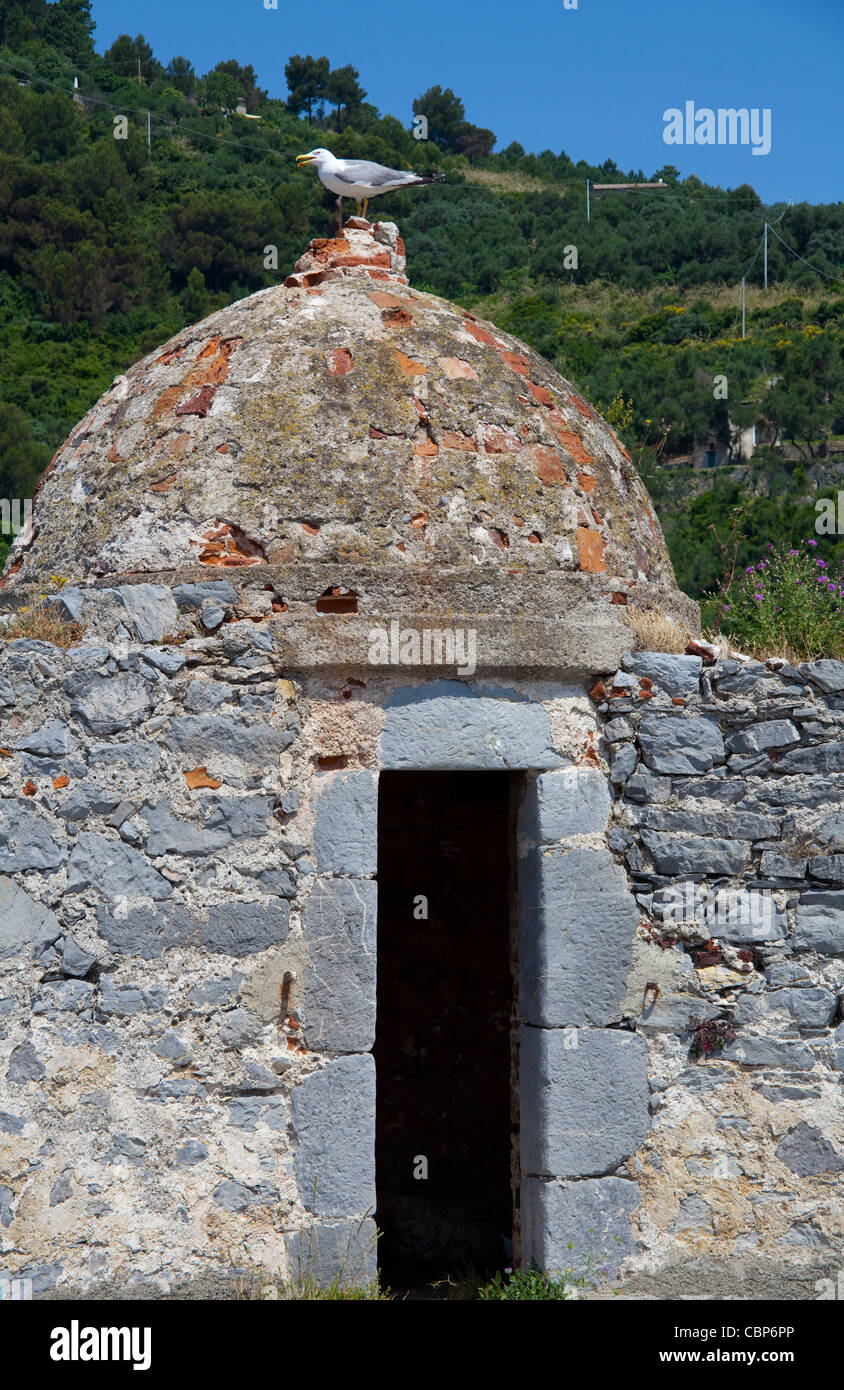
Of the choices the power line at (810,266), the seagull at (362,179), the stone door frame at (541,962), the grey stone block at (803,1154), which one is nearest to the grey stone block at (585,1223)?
the stone door frame at (541,962)

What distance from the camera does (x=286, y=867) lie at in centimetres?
417

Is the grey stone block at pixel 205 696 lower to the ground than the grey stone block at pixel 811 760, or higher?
higher

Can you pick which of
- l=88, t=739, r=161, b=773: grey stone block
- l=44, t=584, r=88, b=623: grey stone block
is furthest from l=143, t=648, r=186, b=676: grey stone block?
l=44, t=584, r=88, b=623: grey stone block

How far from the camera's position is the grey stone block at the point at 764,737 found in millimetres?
4461

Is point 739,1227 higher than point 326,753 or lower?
lower

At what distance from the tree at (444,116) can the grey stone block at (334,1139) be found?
32.0 m

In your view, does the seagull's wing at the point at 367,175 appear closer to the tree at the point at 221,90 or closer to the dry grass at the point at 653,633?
the dry grass at the point at 653,633

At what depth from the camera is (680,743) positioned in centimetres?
445

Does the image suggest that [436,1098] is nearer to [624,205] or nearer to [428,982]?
[428,982]

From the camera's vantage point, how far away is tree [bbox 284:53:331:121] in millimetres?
33031

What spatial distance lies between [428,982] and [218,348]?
11.6ft

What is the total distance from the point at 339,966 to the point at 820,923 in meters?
1.60

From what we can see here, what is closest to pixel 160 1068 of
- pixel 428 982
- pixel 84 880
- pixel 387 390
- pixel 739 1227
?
pixel 84 880

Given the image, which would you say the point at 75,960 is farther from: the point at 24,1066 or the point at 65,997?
the point at 24,1066
